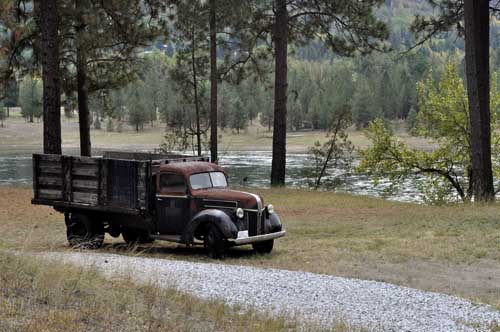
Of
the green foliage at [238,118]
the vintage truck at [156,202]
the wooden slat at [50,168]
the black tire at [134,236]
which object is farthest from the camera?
the green foliage at [238,118]

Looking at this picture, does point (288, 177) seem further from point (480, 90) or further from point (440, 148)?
point (480, 90)

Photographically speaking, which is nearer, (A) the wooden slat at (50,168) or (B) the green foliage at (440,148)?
(A) the wooden slat at (50,168)

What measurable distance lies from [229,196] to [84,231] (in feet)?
10.9

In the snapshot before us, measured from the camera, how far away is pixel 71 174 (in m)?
13.7

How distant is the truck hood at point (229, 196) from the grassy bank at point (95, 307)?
4473 millimetres

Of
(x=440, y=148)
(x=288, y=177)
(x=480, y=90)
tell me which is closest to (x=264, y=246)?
(x=480, y=90)

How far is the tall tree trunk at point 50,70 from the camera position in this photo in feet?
59.0

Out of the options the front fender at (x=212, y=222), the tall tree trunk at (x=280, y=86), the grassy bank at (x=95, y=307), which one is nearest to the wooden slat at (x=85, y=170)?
the front fender at (x=212, y=222)

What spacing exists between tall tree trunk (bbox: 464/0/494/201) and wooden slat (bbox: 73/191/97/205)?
1127 centimetres

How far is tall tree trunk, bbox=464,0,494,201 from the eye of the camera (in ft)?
63.0

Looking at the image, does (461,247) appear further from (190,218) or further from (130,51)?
(130,51)

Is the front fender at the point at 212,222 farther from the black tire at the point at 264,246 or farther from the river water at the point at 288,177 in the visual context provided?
the river water at the point at 288,177

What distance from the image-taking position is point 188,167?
42.7 feet

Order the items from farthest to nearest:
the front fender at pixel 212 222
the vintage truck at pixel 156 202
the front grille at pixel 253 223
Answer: the front grille at pixel 253 223 < the vintage truck at pixel 156 202 < the front fender at pixel 212 222
